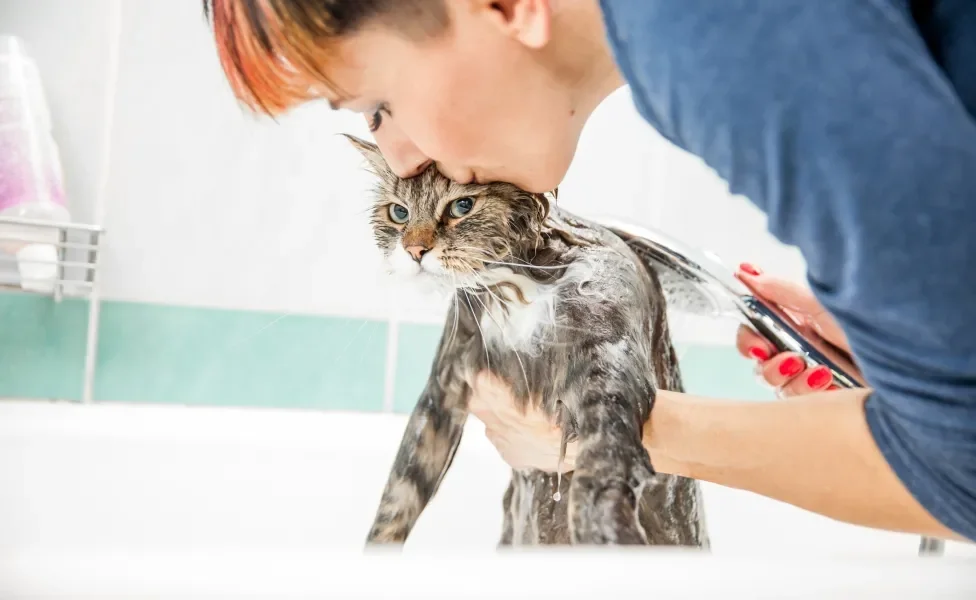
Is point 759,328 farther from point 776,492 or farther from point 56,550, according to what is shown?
point 56,550

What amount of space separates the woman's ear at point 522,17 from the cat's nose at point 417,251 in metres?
0.21

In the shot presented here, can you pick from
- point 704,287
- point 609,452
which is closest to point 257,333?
point 609,452

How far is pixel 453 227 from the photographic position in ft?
2.19

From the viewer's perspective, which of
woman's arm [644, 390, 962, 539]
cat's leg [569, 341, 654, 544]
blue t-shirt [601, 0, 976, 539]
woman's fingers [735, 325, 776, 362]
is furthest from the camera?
woman's fingers [735, 325, 776, 362]

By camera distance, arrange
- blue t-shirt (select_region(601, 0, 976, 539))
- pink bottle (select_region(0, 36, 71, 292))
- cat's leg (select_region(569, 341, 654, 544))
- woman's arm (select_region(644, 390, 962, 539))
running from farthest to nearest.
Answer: pink bottle (select_region(0, 36, 71, 292))
cat's leg (select_region(569, 341, 654, 544))
woman's arm (select_region(644, 390, 962, 539))
blue t-shirt (select_region(601, 0, 976, 539))

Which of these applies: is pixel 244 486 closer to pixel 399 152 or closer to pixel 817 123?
pixel 399 152

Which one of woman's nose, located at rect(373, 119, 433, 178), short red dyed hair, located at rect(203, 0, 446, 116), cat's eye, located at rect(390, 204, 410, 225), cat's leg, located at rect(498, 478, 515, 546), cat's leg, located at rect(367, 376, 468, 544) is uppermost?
short red dyed hair, located at rect(203, 0, 446, 116)

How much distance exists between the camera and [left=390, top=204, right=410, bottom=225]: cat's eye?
27.0 inches

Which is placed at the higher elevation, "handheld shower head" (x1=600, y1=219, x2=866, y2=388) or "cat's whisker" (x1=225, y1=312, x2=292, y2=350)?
"handheld shower head" (x1=600, y1=219, x2=866, y2=388)

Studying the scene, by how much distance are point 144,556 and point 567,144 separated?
0.48 meters

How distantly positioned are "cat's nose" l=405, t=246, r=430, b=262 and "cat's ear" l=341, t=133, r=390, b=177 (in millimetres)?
84

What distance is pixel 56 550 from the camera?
36cm

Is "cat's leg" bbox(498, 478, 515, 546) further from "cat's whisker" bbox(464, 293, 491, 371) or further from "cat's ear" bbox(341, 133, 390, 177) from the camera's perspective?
"cat's ear" bbox(341, 133, 390, 177)

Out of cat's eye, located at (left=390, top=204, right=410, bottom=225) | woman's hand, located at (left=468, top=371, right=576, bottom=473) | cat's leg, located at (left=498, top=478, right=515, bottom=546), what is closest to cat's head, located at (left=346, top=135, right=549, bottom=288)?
cat's eye, located at (left=390, top=204, right=410, bottom=225)
